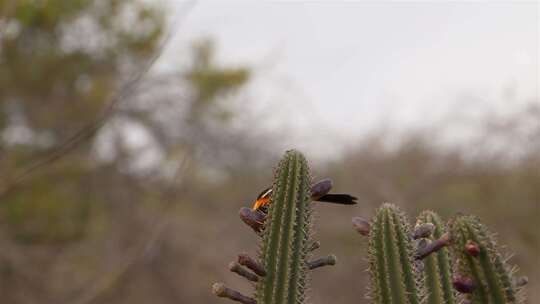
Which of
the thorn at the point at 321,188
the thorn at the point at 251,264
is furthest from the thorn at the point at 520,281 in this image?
the thorn at the point at 251,264

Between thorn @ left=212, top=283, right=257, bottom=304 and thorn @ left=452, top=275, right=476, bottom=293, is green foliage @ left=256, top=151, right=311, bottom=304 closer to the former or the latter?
thorn @ left=212, top=283, right=257, bottom=304

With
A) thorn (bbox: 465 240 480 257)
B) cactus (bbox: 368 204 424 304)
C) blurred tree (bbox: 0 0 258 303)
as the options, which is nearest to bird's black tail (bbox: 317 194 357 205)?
cactus (bbox: 368 204 424 304)

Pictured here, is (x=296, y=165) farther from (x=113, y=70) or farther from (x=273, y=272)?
(x=113, y=70)

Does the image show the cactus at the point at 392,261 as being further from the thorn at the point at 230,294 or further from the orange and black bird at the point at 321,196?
the thorn at the point at 230,294

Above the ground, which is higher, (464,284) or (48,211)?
(48,211)

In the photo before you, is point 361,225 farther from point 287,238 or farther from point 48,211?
point 48,211

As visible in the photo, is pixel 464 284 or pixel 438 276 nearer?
pixel 464 284

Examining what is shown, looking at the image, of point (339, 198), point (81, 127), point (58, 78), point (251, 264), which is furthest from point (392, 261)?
point (58, 78)
